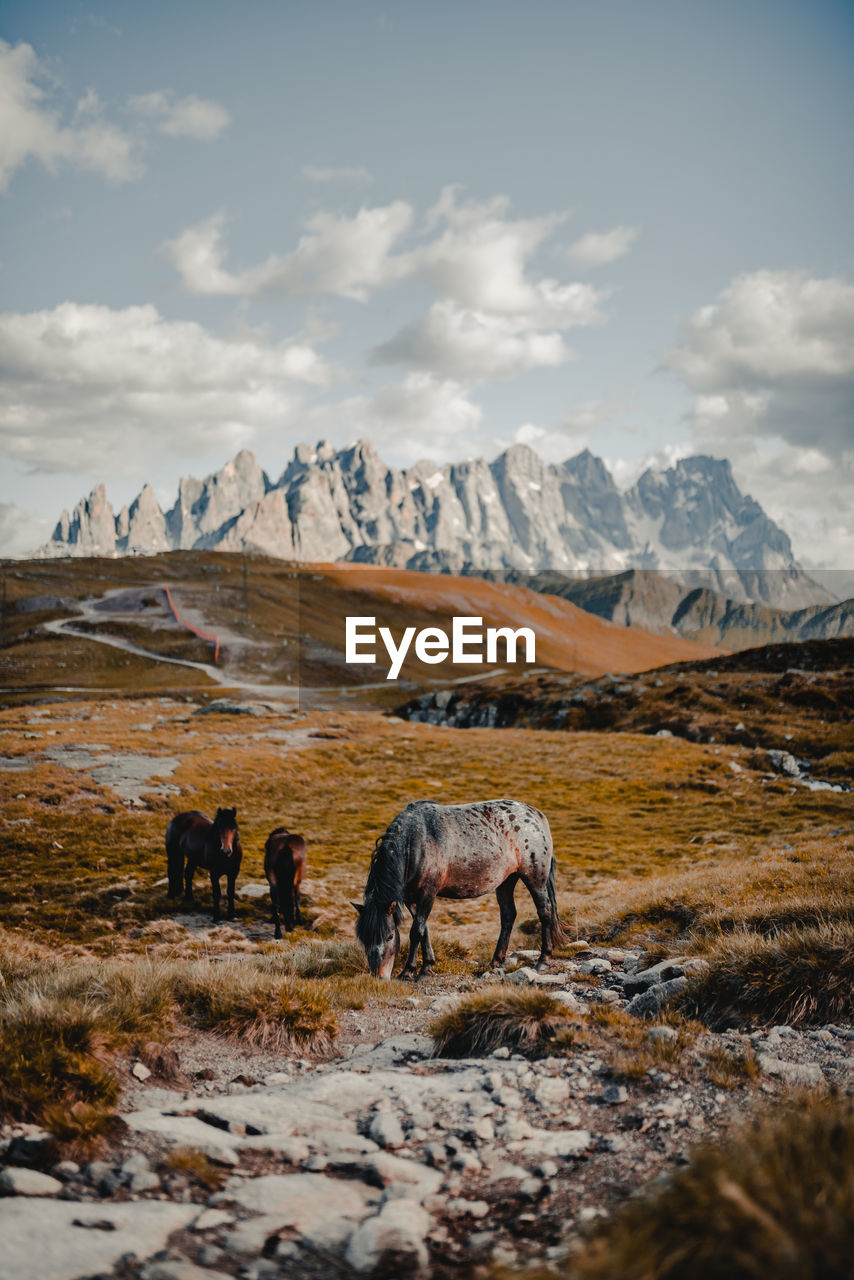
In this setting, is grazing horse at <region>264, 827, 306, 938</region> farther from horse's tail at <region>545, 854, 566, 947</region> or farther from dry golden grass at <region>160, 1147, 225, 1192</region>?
dry golden grass at <region>160, 1147, 225, 1192</region>

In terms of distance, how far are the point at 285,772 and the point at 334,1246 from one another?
38791 mm

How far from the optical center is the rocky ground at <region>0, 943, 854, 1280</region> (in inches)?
162

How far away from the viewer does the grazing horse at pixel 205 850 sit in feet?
61.7

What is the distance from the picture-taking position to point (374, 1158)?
520cm

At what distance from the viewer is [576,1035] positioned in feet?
24.1

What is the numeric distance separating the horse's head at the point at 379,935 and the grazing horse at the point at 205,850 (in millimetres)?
7467

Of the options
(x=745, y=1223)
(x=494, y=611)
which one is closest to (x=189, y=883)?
(x=745, y=1223)

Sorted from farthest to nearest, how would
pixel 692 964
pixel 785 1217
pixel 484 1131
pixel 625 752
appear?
1. pixel 625 752
2. pixel 692 964
3. pixel 484 1131
4. pixel 785 1217

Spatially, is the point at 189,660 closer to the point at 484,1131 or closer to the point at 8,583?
the point at 8,583

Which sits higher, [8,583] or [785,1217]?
[8,583]

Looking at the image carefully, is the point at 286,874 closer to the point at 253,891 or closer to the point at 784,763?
the point at 253,891

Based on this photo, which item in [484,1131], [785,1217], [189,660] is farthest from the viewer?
[189,660]

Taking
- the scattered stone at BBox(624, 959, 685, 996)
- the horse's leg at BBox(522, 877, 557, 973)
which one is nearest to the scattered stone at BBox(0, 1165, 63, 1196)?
the scattered stone at BBox(624, 959, 685, 996)

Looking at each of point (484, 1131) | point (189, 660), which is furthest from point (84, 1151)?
point (189, 660)
